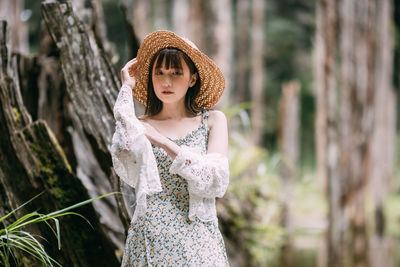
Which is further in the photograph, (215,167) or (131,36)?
(131,36)

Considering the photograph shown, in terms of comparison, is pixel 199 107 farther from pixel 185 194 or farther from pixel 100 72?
pixel 100 72

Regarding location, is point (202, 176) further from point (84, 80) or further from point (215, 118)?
point (84, 80)

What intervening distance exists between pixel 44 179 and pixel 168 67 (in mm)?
1219

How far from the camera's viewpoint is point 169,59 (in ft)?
8.45

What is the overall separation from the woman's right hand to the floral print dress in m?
0.36

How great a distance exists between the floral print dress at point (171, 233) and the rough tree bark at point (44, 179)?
0.74 meters

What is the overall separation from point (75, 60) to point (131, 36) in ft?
3.29

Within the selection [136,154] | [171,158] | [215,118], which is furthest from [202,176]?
[215,118]

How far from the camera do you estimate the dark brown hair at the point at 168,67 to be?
2.58 meters

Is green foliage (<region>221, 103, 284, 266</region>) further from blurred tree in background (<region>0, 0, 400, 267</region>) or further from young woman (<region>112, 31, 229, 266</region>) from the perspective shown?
young woman (<region>112, 31, 229, 266</region>)

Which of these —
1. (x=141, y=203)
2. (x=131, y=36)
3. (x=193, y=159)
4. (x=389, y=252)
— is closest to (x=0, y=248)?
(x=141, y=203)

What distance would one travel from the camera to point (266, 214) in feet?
22.0

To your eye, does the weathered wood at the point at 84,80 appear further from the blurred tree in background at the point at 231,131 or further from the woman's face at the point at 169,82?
the woman's face at the point at 169,82

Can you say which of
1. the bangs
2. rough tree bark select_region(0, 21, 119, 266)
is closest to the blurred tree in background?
rough tree bark select_region(0, 21, 119, 266)
